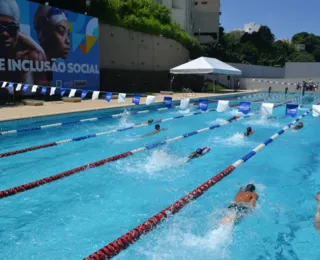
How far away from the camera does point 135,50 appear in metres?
24.3

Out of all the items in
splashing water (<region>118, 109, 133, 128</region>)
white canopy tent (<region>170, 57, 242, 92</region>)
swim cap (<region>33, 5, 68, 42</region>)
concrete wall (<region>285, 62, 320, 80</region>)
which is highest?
swim cap (<region>33, 5, 68, 42</region>)

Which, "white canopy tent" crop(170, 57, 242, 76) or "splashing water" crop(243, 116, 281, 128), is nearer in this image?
"splashing water" crop(243, 116, 281, 128)

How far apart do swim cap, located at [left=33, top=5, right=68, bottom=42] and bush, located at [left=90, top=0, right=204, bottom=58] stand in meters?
5.26

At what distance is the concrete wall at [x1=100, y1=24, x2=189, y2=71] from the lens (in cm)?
2205

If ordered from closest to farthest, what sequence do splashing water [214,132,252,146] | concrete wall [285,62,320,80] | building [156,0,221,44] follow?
1. splashing water [214,132,252,146]
2. concrete wall [285,62,320,80]
3. building [156,0,221,44]

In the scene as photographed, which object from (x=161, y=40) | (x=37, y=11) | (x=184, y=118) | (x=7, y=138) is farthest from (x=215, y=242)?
(x=161, y=40)

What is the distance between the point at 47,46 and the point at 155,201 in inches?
522

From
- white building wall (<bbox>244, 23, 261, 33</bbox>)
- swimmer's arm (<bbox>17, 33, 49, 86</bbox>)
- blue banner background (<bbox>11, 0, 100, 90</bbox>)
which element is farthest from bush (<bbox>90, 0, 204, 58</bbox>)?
white building wall (<bbox>244, 23, 261, 33</bbox>)

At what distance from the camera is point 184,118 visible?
1450cm

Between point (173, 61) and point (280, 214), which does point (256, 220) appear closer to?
point (280, 214)

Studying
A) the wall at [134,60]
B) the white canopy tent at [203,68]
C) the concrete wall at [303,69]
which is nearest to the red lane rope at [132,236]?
the white canopy tent at [203,68]

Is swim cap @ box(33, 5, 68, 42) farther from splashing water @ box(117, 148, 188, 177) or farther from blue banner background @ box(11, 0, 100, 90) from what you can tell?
splashing water @ box(117, 148, 188, 177)

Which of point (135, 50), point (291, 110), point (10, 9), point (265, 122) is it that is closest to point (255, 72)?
point (135, 50)

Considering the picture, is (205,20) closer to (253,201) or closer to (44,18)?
(44,18)
